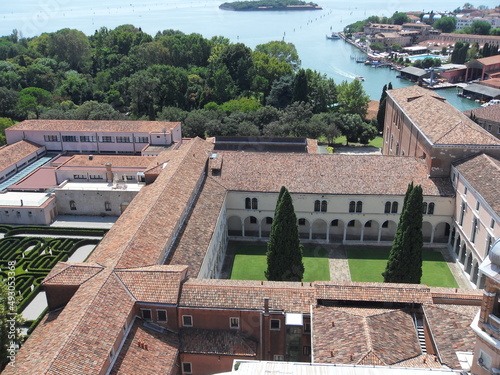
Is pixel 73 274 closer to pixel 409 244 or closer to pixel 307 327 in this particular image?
pixel 307 327

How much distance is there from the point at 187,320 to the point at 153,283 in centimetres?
295

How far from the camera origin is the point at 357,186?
44594 mm

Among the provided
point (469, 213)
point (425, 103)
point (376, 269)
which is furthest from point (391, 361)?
point (425, 103)

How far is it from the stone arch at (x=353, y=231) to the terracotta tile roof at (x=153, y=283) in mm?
22050

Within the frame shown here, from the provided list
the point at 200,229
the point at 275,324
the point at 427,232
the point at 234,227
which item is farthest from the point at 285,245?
the point at 427,232

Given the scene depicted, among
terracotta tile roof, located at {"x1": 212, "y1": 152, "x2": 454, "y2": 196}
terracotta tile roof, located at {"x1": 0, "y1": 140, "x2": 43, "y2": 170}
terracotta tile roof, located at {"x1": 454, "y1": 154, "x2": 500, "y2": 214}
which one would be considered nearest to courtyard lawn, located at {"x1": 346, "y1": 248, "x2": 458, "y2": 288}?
terracotta tile roof, located at {"x1": 212, "y1": 152, "x2": 454, "y2": 196}

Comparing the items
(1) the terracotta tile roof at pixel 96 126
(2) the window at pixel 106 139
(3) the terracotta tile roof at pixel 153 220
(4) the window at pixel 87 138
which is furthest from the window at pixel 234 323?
(4) the window at pixel 87 138

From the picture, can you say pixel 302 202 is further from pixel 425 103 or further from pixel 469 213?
pixel 425 103

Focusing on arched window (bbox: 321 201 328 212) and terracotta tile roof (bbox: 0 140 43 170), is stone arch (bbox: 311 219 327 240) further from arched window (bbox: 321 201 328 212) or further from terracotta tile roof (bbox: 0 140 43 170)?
terracotta tile roof (bbox: 0 140 43 170)

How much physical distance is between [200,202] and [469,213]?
22.5 metres

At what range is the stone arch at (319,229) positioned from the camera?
4719 centimetres

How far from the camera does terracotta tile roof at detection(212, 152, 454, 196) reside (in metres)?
44.4

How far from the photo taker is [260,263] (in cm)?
4297

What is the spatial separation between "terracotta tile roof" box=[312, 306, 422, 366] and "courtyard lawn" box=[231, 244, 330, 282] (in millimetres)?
12823
